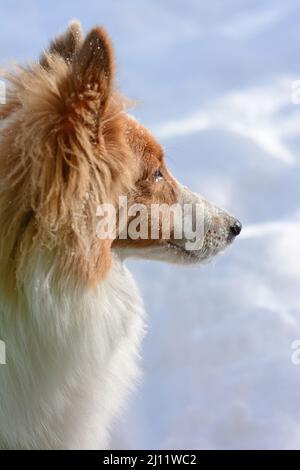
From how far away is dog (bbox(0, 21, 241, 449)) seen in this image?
3145 mm

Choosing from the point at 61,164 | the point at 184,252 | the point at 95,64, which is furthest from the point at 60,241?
the point at 184,252

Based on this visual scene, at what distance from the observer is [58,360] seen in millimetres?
3344

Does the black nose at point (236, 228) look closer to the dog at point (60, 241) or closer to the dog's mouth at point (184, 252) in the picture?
the dog's mouth at point (184, 252)

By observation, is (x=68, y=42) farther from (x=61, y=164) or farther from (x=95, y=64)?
(x=61, y=164)

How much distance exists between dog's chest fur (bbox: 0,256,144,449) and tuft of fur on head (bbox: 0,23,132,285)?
15 cm

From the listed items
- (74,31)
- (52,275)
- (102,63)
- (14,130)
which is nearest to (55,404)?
(52,275)

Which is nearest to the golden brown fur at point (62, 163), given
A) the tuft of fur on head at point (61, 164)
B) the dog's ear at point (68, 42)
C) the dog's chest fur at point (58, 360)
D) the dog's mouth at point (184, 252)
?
the tuft of fur on head at point (61, 164)

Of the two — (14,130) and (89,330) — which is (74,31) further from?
(89,330)

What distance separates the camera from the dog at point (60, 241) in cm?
314

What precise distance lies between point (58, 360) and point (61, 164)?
97 cm

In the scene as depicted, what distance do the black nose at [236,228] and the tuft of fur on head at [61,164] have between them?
4.62 ft

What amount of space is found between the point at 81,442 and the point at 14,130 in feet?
5.45

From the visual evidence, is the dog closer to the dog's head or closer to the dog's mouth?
the dog's head

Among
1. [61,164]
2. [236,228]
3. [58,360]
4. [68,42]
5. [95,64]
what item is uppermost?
[68,42]
